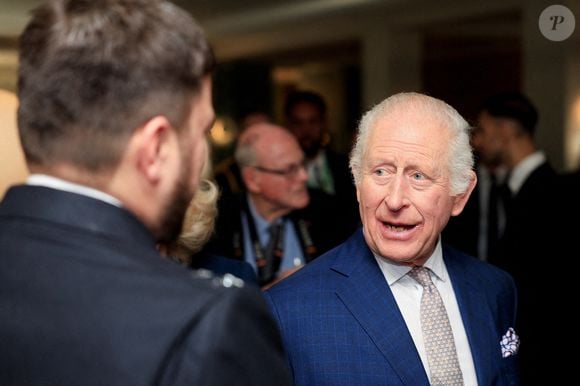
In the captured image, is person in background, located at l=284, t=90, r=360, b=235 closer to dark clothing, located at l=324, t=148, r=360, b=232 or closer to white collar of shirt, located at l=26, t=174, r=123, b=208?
dark clothing, located at l=324, t=148, r=360, b=232

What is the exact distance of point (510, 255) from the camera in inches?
149

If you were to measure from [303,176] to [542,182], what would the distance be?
52.2 inches

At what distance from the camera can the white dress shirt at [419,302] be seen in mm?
1796

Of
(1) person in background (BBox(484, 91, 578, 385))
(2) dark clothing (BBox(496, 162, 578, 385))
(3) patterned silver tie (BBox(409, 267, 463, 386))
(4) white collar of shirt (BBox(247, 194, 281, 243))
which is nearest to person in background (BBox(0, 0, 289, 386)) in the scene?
(3) patterned silver tie (BBox(409, 267, 463, 386))

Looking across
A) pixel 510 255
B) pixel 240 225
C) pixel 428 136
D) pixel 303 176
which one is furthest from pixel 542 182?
pixel 428 136

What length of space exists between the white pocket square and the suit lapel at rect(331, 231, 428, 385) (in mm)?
302

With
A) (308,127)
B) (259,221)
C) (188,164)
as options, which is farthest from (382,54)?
(188,164)

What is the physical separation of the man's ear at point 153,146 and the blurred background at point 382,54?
7.48ft

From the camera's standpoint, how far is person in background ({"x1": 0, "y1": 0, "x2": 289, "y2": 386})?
2.88ft

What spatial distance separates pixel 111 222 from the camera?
0.93 m

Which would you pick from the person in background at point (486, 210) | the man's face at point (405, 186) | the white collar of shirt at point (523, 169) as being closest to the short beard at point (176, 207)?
the man's face at point (405, 186)

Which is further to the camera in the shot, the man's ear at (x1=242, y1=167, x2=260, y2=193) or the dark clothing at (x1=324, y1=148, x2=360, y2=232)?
the dark clothing at (x1=324, y1=148, x2=360, y2=232)

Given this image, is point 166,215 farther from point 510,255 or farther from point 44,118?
point 510,255

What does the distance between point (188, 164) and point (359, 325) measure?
898 mm
